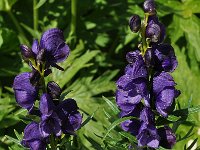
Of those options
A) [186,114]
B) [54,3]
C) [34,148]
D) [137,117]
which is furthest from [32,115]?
[54,3]

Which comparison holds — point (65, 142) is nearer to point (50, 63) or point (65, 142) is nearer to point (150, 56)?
point (50, 63)

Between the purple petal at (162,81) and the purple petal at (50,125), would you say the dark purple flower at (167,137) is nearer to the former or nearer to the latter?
the purple petal at (162,81)

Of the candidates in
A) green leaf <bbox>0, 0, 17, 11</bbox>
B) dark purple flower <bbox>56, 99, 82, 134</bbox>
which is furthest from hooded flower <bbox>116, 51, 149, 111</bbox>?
green leaf <bbox>0, 0, 17, 11</bbox>

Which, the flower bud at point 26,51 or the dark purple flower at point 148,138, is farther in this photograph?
the dark purple flower at point 148,138

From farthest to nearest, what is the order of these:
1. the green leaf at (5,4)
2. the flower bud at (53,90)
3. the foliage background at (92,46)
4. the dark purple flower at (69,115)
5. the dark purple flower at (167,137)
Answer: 1. the green leaf at (5,4)
2. the foliage background at (92,46)
3. the dark purple flower at (167,137)
4. the dark purple flower at (69,115)
5. the flower bud at (53,90)

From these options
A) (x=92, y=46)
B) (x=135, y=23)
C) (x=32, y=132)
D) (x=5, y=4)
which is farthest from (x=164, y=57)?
(x=92, y=46)

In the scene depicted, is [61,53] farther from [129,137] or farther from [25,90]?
[129,137]

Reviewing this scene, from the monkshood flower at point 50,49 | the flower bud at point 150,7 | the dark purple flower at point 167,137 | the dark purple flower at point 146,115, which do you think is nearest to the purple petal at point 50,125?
the monkshood flower at point 50,49
